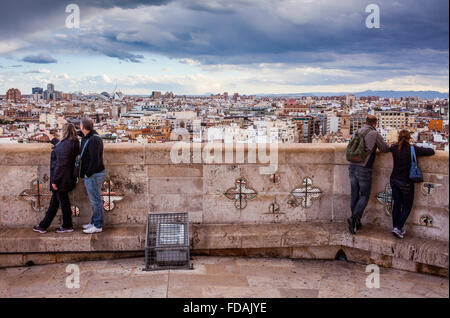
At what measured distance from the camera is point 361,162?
445cm

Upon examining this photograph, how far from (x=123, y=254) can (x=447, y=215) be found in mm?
3267

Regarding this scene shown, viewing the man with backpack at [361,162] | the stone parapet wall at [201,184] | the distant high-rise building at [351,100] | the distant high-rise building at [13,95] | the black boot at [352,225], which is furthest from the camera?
the distant high-rise building at [351,100]

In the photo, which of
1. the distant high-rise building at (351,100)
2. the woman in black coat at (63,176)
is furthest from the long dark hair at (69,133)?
the distant high-rise building at (351,100)

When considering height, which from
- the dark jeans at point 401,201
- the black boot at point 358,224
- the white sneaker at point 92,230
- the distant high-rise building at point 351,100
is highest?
the distant high-rise building at point 351,100

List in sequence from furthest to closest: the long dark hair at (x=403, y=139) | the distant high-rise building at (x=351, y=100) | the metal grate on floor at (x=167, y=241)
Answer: the distant high-rise building at (x=351, y=100) < the long dark hair at (x=403, y=139) < the metal grate on floor at (x=167, y=241)

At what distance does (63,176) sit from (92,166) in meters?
0.32

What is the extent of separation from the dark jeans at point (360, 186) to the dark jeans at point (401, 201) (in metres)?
0.24

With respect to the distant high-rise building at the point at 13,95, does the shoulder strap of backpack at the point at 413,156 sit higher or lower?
lower

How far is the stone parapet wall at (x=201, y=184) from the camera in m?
4.64

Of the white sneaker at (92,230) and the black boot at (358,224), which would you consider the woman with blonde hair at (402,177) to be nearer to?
the black boot at (358,224)

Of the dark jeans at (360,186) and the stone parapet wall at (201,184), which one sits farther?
the stone parapet wall at (201,184)

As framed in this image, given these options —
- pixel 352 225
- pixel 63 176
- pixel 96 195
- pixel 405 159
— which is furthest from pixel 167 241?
pixel 405 159

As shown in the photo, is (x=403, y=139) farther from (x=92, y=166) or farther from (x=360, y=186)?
(x=92, y=166)

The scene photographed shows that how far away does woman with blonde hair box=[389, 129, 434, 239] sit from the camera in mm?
4266
